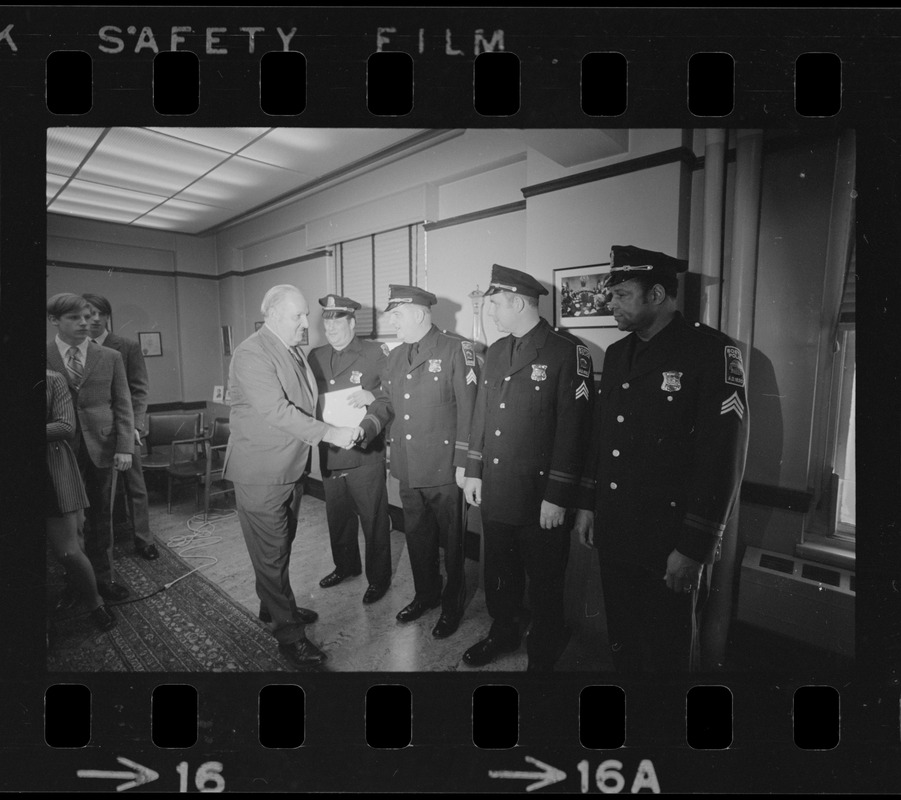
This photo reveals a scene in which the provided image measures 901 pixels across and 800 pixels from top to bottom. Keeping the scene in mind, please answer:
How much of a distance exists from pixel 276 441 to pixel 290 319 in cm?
47

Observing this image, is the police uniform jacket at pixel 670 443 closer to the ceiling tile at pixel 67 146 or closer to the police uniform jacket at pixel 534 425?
the police uniform jacket at pixel 534 425

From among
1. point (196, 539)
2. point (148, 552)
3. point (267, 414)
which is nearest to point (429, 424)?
point (267, 414)

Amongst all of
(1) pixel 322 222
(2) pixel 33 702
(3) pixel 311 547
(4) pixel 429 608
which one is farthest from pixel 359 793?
(1) pixel 322 222

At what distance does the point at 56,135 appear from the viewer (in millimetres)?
1118

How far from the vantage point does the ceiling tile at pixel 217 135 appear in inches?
46.8

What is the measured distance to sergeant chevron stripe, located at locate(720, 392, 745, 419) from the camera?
1096mm

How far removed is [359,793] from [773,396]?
72.8 inches

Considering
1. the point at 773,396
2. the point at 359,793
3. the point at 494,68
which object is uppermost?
the point at 494,68

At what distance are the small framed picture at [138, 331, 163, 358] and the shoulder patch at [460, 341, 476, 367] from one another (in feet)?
3.83

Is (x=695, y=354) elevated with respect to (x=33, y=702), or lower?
elevated

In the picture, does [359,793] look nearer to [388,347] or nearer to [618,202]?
[388,347]

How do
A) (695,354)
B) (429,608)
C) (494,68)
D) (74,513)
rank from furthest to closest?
(429,608)
(74,513)
(695,354)
(494,68)

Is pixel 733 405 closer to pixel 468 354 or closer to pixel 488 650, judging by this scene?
pixel 468 354

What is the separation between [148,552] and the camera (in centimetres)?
143
